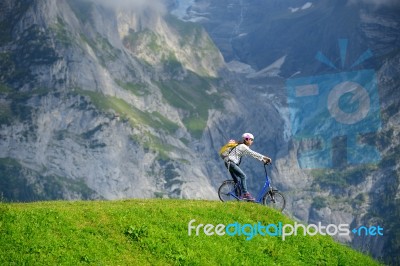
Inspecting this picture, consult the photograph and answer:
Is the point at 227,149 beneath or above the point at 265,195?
above

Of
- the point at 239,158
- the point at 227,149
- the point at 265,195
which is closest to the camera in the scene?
the point at 227,149

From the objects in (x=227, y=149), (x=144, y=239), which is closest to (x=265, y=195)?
(x=227, y=149)

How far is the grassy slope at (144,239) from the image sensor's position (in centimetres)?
2831

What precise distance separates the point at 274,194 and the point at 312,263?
7521 millimetres

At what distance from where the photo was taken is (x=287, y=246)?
34875 millimetres

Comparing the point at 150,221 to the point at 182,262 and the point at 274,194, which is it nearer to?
the point at 182,262

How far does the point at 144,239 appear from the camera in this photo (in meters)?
30.8

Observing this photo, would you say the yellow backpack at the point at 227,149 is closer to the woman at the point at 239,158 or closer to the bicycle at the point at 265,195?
the woman at the point at 239,158

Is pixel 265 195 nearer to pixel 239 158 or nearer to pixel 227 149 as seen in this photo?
pixel 239 158

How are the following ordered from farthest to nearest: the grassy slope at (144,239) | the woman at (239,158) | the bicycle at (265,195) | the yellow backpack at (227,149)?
the bicycle at (265,195)
the yellow backpack at (227,149)
the woman at (239,158)
the grassy slope at (144,239)
